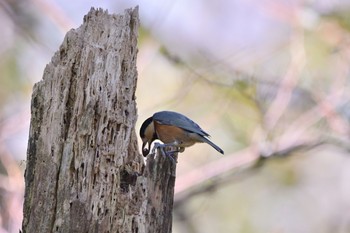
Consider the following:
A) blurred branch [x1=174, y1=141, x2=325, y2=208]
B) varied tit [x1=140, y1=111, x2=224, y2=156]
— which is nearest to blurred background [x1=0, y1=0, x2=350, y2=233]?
blurred branch [x1=174, y1=141, x2=325, y2=208]

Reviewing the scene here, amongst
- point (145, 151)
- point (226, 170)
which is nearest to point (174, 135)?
point (145, 151)

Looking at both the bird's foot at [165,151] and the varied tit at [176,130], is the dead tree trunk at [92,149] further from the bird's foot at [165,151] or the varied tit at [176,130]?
the varied tit at [176,130]

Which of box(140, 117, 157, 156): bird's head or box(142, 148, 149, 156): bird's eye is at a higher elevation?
box(140, 117, 157, 156): bird's head

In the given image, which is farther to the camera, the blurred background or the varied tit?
the blurred background

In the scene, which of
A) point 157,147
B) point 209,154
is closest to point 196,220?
point 209,154

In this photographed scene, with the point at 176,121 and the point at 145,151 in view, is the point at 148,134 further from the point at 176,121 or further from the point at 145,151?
the point at 176,121

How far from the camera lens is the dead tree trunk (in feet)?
8.14

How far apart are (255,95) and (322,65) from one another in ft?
2.31

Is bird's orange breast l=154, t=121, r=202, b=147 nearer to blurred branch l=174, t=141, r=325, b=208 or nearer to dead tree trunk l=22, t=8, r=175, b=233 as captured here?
dead tree trunk l=22, t=8, r=175, b=233

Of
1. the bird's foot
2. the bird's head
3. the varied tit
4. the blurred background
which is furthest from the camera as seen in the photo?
the blurred background

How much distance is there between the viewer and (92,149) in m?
2.52

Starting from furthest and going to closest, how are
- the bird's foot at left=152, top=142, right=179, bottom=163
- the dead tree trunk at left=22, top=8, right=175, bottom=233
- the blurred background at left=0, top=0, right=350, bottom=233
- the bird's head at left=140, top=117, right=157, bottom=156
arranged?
1. the blurred background at left=0, top=0, right=350, bottom=233
2. the bird's head at left=140, top=117, right=157, bottom=156
3. the bird's foot at left=152, top=142, right=179, bottom=163
4. the dead tree trunk at left=22, top=8, right=175, bottom=233

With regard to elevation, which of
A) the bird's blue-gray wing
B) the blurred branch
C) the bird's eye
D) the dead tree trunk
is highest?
the blurred branch

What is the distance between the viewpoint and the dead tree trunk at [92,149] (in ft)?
8.14
